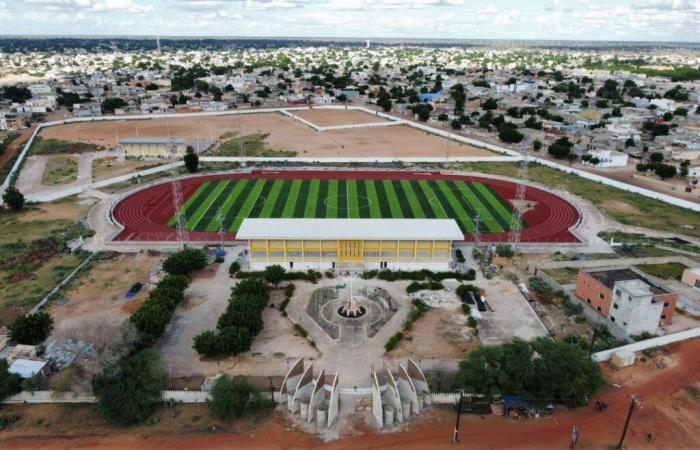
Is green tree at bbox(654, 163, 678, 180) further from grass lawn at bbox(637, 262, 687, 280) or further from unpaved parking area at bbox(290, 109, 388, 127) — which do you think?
unpaved parking area at bbox(290, 109, 388, 127)

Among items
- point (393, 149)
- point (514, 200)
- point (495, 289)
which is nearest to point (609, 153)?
point (514, 200)

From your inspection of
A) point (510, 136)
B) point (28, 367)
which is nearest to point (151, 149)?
point (28, 367)

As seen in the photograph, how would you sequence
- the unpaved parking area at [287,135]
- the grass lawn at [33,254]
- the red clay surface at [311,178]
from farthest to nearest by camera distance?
the unpaved parking area at [287,135] → the red clay surface at [311,178] → the grass lawn at [33,254]

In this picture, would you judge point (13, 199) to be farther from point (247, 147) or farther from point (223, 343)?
point (223, 343)

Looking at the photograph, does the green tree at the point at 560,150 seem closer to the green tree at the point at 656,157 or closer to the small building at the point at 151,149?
the green tree at the point at 656,157

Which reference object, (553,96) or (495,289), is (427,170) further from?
(553,96)

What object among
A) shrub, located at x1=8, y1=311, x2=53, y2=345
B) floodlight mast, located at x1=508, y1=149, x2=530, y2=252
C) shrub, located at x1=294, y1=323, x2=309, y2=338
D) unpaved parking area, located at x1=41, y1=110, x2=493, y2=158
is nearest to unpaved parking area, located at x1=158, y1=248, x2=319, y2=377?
shrub, located at x1=294, y1=323, x2=309, y2=338

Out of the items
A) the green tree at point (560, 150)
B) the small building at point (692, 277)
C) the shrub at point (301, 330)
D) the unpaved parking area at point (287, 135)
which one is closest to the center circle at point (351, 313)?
the shrub at point (301, 330)
